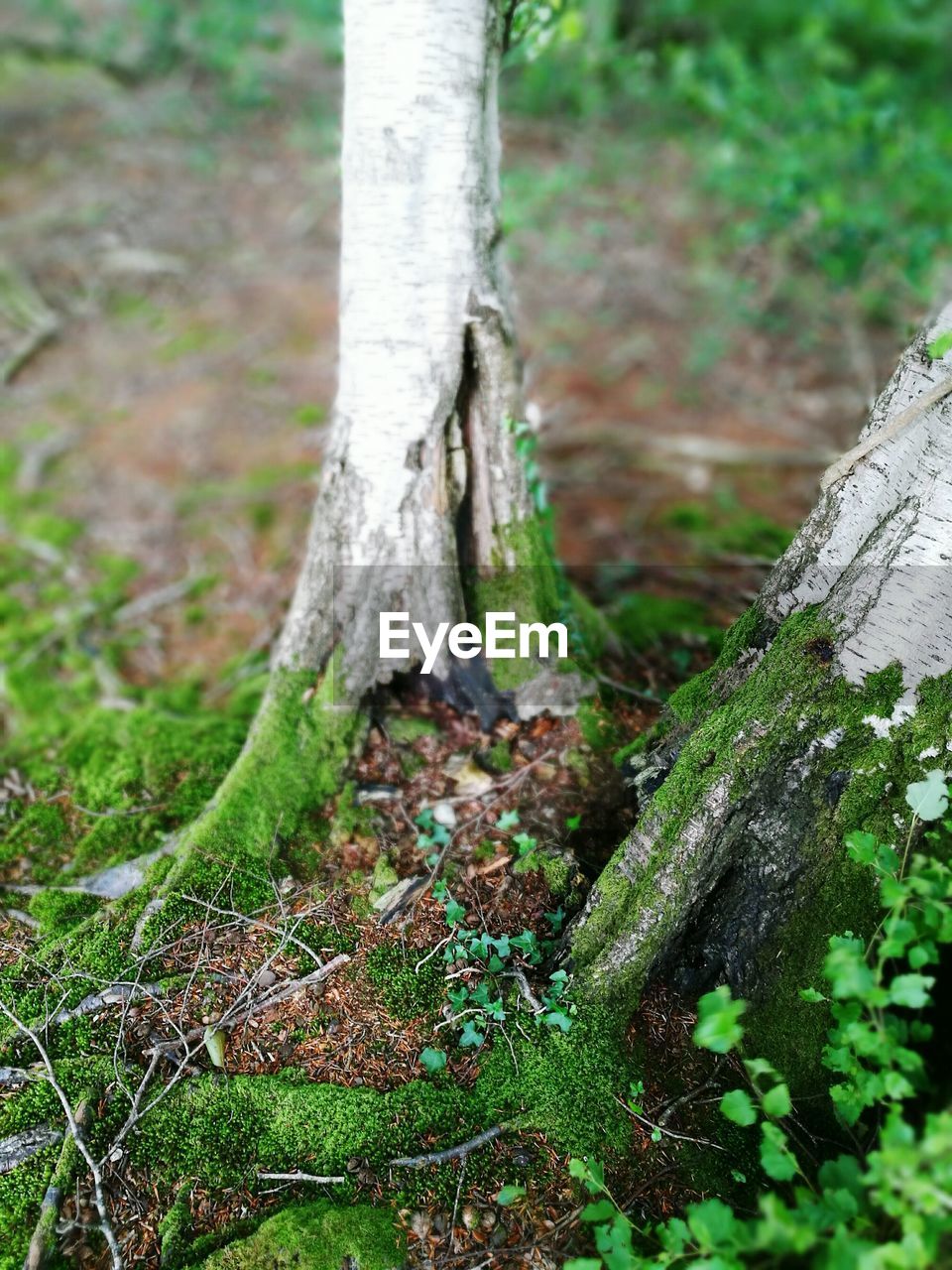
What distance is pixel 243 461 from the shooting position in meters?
6.34

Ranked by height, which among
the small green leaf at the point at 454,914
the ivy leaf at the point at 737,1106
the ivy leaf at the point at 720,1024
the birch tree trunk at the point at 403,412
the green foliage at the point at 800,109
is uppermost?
the green foliage at the point at 800,109

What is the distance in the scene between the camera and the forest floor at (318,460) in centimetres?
242

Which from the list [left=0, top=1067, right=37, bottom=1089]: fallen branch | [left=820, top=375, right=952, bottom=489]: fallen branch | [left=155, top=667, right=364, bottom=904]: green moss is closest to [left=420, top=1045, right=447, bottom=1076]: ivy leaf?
[left=155, top=667, right=364, bottom=904]: green moss

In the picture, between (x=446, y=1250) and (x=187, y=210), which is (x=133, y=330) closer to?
(x=187, y=210)

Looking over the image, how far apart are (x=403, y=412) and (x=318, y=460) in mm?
3624

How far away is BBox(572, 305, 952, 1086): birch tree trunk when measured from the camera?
214cm

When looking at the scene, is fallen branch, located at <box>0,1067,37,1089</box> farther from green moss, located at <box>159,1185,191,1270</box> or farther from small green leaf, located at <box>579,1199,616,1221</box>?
small green leaf, located at <box>579,1199,616,1221</box>

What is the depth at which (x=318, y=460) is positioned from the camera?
20.6 ft

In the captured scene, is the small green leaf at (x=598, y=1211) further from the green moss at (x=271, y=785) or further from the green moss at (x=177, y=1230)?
the green moss at (x=271, y=785)

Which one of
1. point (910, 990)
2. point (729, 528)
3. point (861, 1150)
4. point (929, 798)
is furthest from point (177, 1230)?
point (729, 528)

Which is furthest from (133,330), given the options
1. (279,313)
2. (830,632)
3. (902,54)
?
(902,54)

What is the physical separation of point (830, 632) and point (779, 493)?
14.9ft

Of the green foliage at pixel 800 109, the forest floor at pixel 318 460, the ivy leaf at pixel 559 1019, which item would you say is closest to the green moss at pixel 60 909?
the forest floor at pixel 318 460

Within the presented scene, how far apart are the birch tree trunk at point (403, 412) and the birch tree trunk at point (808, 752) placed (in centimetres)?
114
